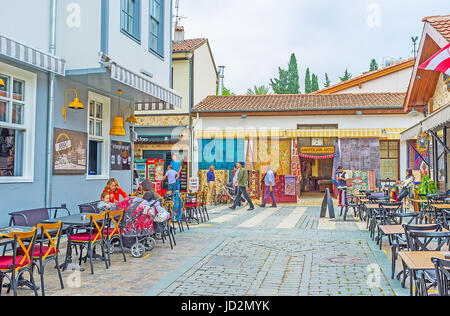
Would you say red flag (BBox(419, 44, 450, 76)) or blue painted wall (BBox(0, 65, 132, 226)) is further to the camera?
red flag (BBox(419, 44, 450, 76))

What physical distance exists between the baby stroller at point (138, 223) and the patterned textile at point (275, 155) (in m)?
11.9

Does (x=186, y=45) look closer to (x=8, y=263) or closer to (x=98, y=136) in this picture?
(x=98, y=136)

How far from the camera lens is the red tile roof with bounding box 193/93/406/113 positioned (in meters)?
19.0

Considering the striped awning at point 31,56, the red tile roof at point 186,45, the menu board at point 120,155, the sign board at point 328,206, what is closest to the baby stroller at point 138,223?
the striped awning at point 31,56

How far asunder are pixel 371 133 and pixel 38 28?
47.8 feet

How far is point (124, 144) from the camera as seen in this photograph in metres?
11.4

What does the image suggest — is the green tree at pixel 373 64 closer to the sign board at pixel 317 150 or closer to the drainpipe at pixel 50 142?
the sign board at pixel 317 150

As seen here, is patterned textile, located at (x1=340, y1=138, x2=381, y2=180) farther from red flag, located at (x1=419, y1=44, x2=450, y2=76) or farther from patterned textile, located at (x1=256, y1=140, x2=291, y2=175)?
red flag, located at (x1=419, y1=44, x2=450, y2=76)

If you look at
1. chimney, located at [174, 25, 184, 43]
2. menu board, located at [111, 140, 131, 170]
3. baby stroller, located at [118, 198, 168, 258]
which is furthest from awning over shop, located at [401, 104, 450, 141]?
chimney, located at [174, 25, 184, 43]

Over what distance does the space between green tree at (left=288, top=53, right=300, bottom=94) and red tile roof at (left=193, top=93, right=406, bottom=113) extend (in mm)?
35685

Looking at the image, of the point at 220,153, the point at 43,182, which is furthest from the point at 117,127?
the point at 220,153

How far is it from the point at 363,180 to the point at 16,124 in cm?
1381
